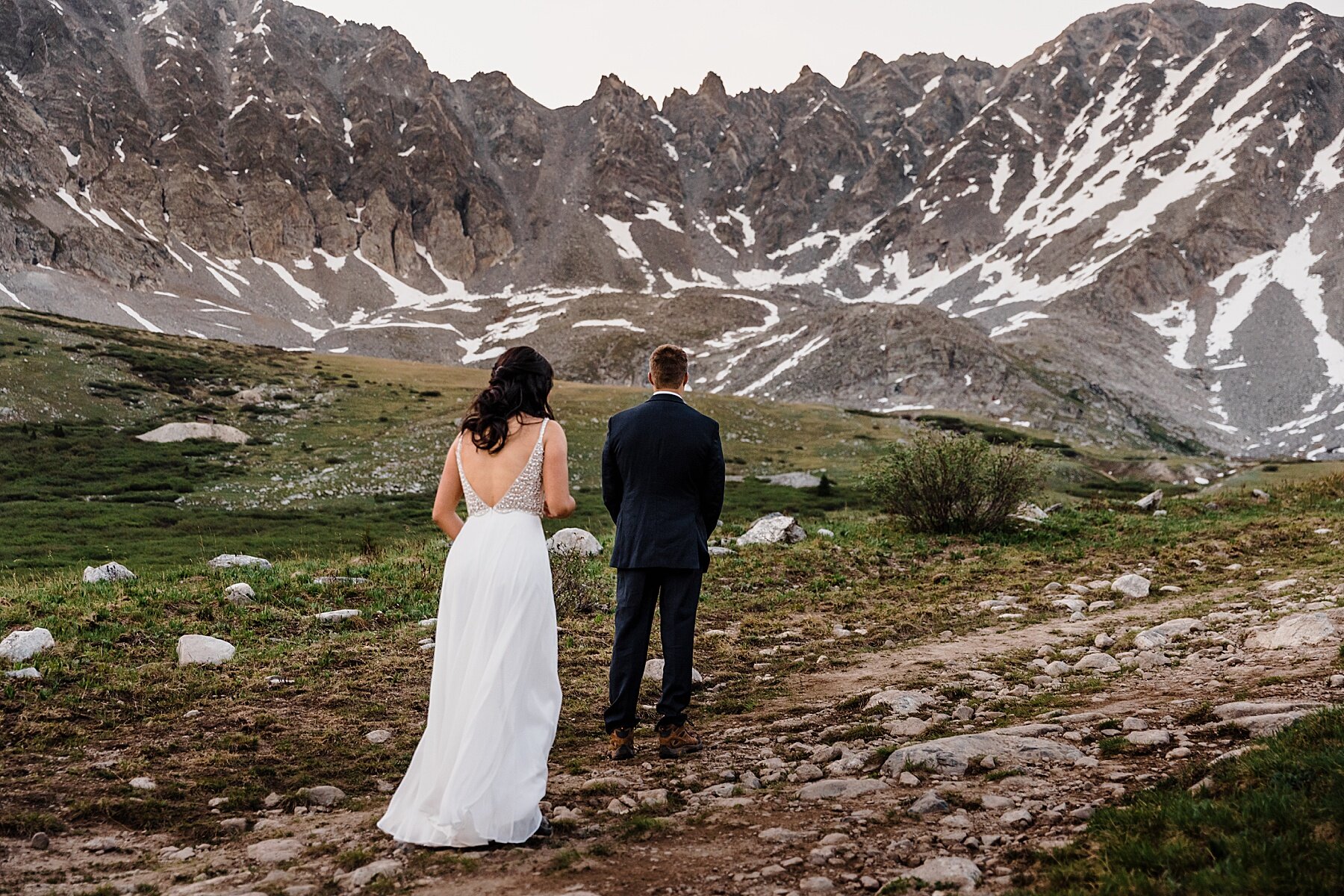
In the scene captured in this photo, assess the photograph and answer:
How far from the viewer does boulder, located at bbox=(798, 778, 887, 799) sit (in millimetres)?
5680

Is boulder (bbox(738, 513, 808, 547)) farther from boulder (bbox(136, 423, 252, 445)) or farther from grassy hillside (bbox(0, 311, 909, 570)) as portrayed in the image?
boulder (bbox(136, 423, 252, 445))

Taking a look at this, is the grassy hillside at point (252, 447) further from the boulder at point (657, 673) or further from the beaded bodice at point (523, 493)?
the beaded bodice at point (523, 493)

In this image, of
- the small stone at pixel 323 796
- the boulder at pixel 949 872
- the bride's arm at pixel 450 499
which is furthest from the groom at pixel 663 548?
the boulder at pixel 949 872

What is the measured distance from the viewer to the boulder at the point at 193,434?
175ft

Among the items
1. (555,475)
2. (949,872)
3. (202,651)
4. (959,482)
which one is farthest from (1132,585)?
(202,651)

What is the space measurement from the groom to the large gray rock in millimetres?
1790

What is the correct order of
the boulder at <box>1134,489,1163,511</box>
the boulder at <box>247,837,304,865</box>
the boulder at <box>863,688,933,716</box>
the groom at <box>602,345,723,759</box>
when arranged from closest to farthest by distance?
the boulder at <box>247,837,304,865</box>, the groom at <box>602,345,723,759</box>, the boulder at <box>863,688,933,716</box>, the boulder at <box>1134,489,1163,511</box>

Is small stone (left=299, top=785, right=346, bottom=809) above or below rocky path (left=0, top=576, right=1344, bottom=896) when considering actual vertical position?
below

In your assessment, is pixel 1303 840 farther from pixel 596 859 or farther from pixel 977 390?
pixel 977 390

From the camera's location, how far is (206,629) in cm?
1113

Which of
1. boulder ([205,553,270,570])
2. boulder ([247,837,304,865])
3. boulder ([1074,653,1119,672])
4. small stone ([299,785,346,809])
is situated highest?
boulder ([205,553,270,570])

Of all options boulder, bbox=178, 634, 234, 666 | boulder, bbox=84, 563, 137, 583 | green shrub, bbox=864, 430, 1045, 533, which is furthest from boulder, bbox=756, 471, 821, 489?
boulder, bbox=178, 634, 234, 666

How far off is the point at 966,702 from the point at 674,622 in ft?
9.88

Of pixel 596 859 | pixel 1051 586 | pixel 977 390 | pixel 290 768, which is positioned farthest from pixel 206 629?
pixel 977 390
